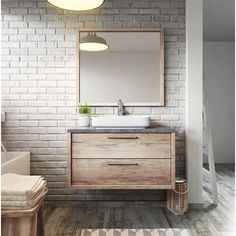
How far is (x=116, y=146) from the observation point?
9.58 feet

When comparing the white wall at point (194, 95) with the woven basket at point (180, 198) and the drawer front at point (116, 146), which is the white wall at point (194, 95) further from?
the drawer front at point (116, 146)

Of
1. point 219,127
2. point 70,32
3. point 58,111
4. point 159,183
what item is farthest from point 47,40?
point 219,127

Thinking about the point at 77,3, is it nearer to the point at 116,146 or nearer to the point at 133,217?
the point at 116,146

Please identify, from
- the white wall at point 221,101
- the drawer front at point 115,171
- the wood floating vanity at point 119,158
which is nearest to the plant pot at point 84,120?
the wood floating vanity at point 119,158

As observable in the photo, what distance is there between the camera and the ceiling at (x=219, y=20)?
4234 millimetres

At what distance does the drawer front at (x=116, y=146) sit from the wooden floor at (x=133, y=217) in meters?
0.64

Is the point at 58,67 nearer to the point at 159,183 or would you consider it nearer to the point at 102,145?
the point at 102,145

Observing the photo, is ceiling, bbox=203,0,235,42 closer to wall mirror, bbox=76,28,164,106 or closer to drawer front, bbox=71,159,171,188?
wall mirror, bbox=76,28,164,106

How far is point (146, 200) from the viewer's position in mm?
3426

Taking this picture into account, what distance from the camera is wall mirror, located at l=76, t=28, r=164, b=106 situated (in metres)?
3.37

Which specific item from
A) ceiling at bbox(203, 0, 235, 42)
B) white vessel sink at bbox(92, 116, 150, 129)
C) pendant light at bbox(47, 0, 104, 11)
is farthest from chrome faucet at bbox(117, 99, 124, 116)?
ceiling at bbox(203, 0, 235, 42)

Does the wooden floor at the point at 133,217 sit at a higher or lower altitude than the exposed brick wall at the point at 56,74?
lower

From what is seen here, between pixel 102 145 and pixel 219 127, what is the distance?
4.14 metres

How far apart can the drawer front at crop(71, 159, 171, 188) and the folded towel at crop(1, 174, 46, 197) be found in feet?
3.60
